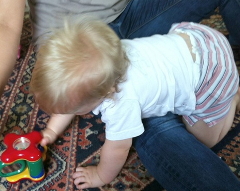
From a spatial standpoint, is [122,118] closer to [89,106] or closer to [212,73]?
[89,106]

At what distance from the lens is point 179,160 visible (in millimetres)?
755

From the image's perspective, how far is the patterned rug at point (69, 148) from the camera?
2.89 ft

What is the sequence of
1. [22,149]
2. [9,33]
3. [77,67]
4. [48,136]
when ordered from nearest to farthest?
[77,67] → [9,33] → [22,149] → [48,136]

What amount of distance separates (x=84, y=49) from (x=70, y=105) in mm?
123

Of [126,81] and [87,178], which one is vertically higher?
[126,81]

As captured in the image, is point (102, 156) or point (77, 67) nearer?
point (77, 67)

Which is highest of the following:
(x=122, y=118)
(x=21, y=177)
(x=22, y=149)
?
(x=122, y=118)

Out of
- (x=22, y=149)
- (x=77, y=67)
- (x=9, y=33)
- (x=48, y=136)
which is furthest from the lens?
(x=48, y=136)

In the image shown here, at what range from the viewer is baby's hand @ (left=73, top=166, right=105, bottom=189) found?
2.84ft

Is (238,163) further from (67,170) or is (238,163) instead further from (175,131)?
(67,170)

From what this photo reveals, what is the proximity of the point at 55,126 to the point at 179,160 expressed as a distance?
40 cm

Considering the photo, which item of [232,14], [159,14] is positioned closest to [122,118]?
[159,14]

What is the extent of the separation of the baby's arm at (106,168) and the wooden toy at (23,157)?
111 mm

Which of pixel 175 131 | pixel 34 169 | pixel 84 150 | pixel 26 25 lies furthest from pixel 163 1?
pixel 26 25
